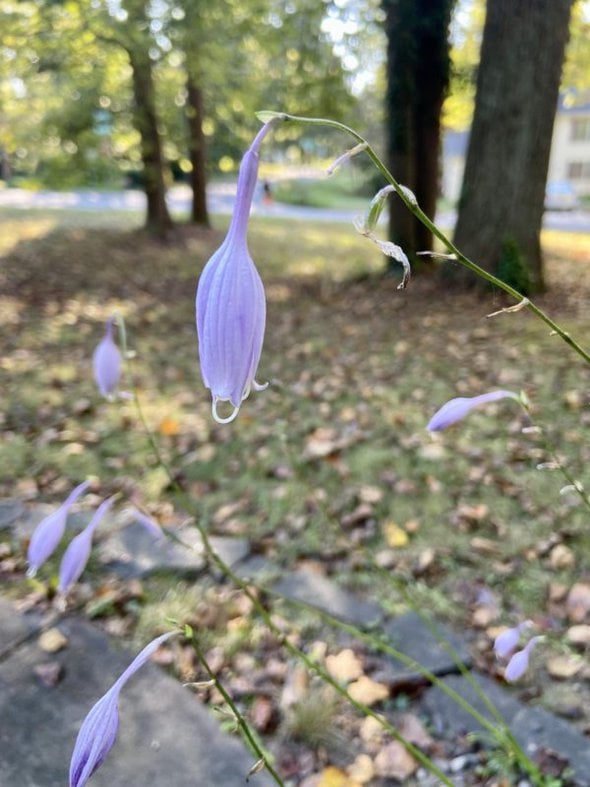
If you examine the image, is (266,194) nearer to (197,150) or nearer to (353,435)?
(197,150)

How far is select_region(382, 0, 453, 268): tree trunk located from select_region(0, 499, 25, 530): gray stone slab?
4.99 metres

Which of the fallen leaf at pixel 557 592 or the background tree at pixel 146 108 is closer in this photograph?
the fallen leaf at pixel 557 592

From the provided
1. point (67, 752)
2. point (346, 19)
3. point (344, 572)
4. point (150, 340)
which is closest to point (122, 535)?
point (344, 572)

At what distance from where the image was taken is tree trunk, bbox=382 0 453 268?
6.63m

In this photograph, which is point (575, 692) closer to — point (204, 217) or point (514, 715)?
point (514, 715)

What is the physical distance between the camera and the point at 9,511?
9.62 ft

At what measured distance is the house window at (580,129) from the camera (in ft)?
130

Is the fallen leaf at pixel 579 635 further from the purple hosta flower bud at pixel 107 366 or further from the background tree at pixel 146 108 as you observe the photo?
the background tree at pixel 146 108

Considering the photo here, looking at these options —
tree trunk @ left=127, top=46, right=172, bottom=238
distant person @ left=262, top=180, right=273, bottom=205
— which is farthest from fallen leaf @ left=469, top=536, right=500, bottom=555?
distant person @ left=262, top=180, right=273, bottom=205

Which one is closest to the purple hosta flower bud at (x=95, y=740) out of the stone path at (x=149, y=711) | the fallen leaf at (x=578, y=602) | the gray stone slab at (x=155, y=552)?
the stone path at (x=149, y=711)

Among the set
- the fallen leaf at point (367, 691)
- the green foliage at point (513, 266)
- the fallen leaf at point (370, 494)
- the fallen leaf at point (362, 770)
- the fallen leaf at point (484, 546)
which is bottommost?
the fallen leaf at point (367, 691)

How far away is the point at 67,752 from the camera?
170cm

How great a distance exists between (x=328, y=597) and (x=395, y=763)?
2.37 ft

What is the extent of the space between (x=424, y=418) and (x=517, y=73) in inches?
139
